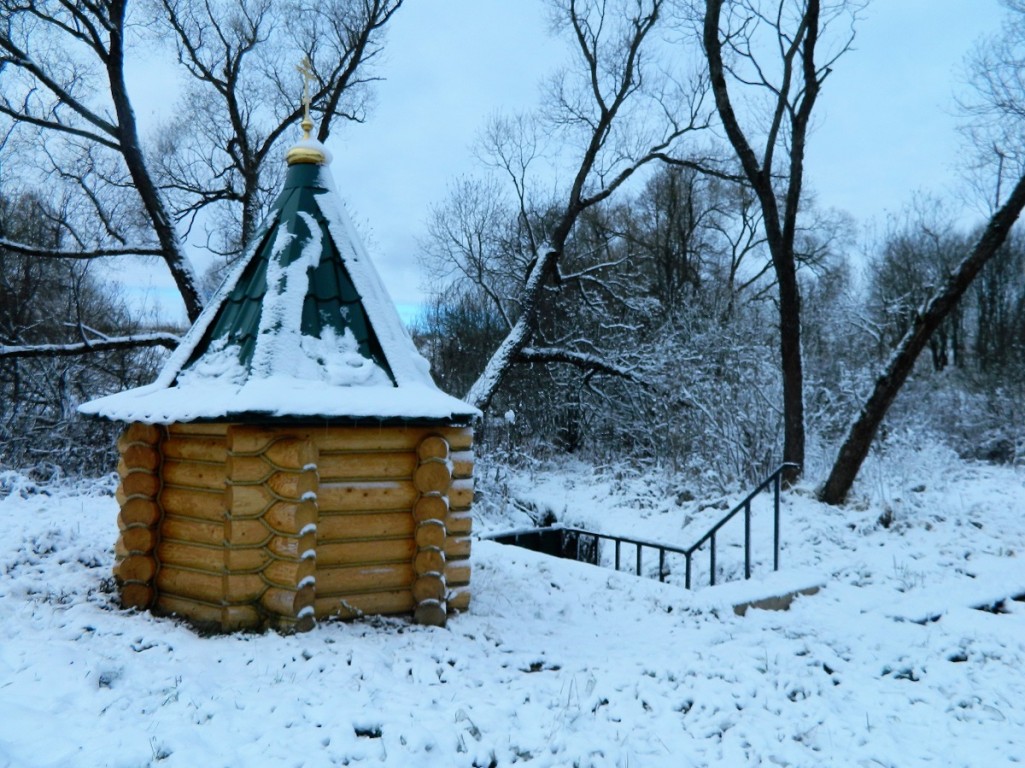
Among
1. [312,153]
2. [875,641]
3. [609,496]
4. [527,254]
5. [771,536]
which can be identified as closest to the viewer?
[875,641]

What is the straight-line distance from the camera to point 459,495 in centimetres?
562

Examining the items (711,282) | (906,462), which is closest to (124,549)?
(906,462)

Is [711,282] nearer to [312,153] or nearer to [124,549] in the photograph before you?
[312,153]

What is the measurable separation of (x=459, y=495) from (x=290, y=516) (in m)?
1.34

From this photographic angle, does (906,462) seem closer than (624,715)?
No

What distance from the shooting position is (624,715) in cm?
419

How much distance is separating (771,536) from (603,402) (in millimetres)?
8704

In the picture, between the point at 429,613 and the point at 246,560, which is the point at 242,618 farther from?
the point at 429,613

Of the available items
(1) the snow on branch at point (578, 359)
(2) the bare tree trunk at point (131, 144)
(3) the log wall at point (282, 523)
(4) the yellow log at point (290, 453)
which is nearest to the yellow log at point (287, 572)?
(3) the log wall at point (282, 523)

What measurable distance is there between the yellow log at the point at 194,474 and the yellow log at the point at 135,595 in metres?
0.76

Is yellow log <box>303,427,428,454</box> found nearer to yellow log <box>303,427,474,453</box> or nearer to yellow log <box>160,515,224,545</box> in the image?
yellow log <box>303,427,474,453</box>

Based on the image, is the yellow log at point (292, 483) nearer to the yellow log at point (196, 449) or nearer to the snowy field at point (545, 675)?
the yellow log at point (196, 449)

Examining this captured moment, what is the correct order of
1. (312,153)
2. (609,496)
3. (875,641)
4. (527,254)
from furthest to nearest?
(527,254) < (609,496) < (312,153) < (875,641)

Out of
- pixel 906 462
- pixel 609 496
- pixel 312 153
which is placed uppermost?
pixel 312 153
